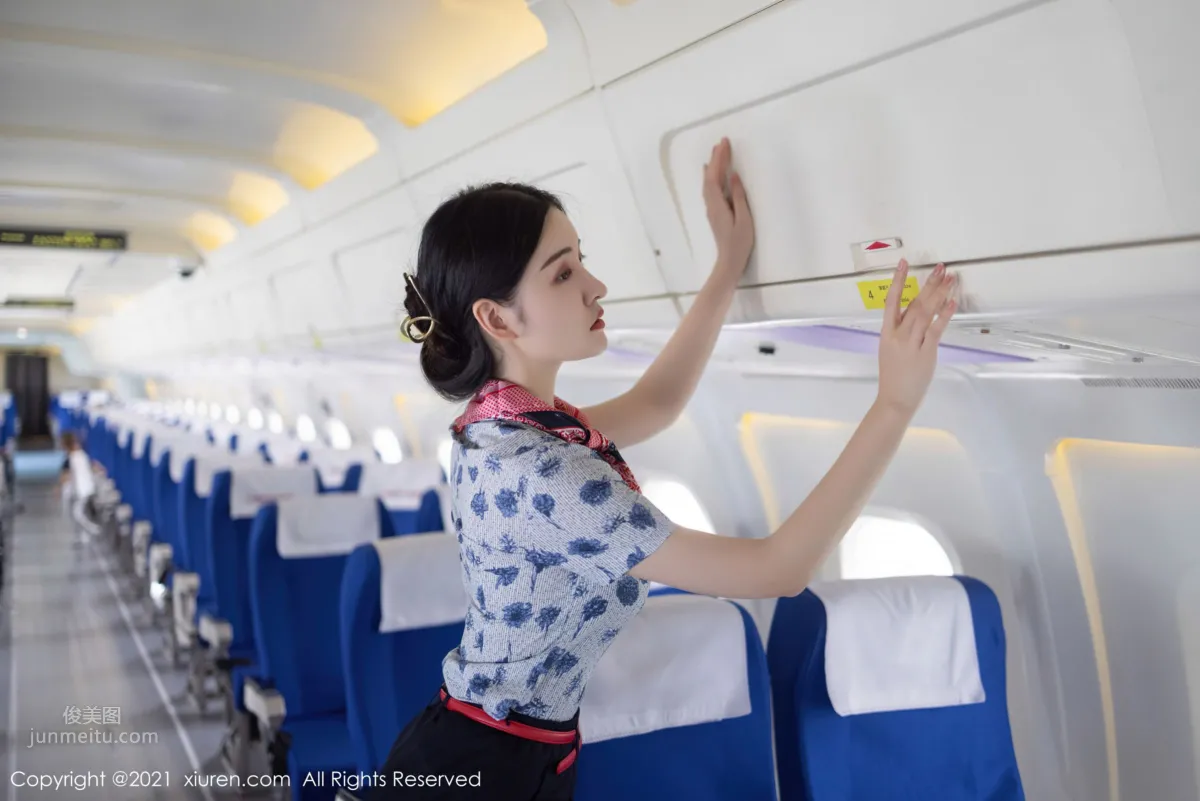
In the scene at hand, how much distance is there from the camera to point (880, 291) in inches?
86.0

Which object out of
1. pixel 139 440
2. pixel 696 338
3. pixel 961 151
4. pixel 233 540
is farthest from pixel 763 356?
pixel 139 440

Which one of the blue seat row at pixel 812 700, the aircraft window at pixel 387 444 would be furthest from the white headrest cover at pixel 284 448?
the blue seat row at pixel 812 700

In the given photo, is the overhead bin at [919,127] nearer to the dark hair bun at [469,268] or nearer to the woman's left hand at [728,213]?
the woman's left hand at [728,213]

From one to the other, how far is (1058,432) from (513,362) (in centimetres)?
162

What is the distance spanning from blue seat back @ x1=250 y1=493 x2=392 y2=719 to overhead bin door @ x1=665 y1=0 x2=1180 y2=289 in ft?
7.82

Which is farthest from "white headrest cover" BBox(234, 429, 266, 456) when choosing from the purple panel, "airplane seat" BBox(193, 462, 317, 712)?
the purple panel

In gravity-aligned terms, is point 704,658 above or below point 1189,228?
below

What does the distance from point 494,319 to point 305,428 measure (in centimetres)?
990

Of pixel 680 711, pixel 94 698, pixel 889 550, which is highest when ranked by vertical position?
pixel 680 711

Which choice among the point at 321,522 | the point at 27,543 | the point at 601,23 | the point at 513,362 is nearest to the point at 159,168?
the point at 321,522

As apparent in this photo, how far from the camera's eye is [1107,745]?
2.81 m

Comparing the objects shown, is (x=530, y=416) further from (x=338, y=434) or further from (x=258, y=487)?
(x=338, y=434)

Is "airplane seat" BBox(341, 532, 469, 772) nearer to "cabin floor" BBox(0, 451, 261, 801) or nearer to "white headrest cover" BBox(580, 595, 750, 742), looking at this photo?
"white headrest cover" BBox(580, 595, 750, 742)

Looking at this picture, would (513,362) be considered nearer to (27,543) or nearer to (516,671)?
(516,671)
